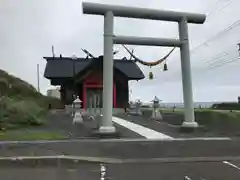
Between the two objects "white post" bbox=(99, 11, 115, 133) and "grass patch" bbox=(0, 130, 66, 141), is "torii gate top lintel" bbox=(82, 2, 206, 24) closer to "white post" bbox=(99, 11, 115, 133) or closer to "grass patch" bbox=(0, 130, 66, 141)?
"white post" bbox=(99, 11, 115, 133)

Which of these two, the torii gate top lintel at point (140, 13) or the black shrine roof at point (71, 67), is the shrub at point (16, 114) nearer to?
the torii gate top lintel at point (140, 13)

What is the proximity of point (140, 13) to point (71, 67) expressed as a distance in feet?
73.5

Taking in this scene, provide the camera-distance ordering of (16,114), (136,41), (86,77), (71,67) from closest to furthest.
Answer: (136,41)
(16,114)
(86,77)
(71,67)

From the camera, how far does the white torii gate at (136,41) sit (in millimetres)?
12945

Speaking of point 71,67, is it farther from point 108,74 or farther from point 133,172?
point 133,172

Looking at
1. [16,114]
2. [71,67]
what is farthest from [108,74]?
[71,67]

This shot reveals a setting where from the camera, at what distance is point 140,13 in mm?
13578

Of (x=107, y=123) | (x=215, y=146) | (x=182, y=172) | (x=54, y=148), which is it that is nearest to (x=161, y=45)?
(x=107, y=123)

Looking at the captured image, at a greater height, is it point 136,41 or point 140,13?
point 140,13

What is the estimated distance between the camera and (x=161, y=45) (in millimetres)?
14266

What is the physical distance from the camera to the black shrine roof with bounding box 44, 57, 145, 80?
33.2 metres

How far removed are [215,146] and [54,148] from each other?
4.96m

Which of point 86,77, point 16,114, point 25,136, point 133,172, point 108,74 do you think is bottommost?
point 133,172

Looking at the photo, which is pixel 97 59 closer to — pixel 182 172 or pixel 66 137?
pixel 66 137
